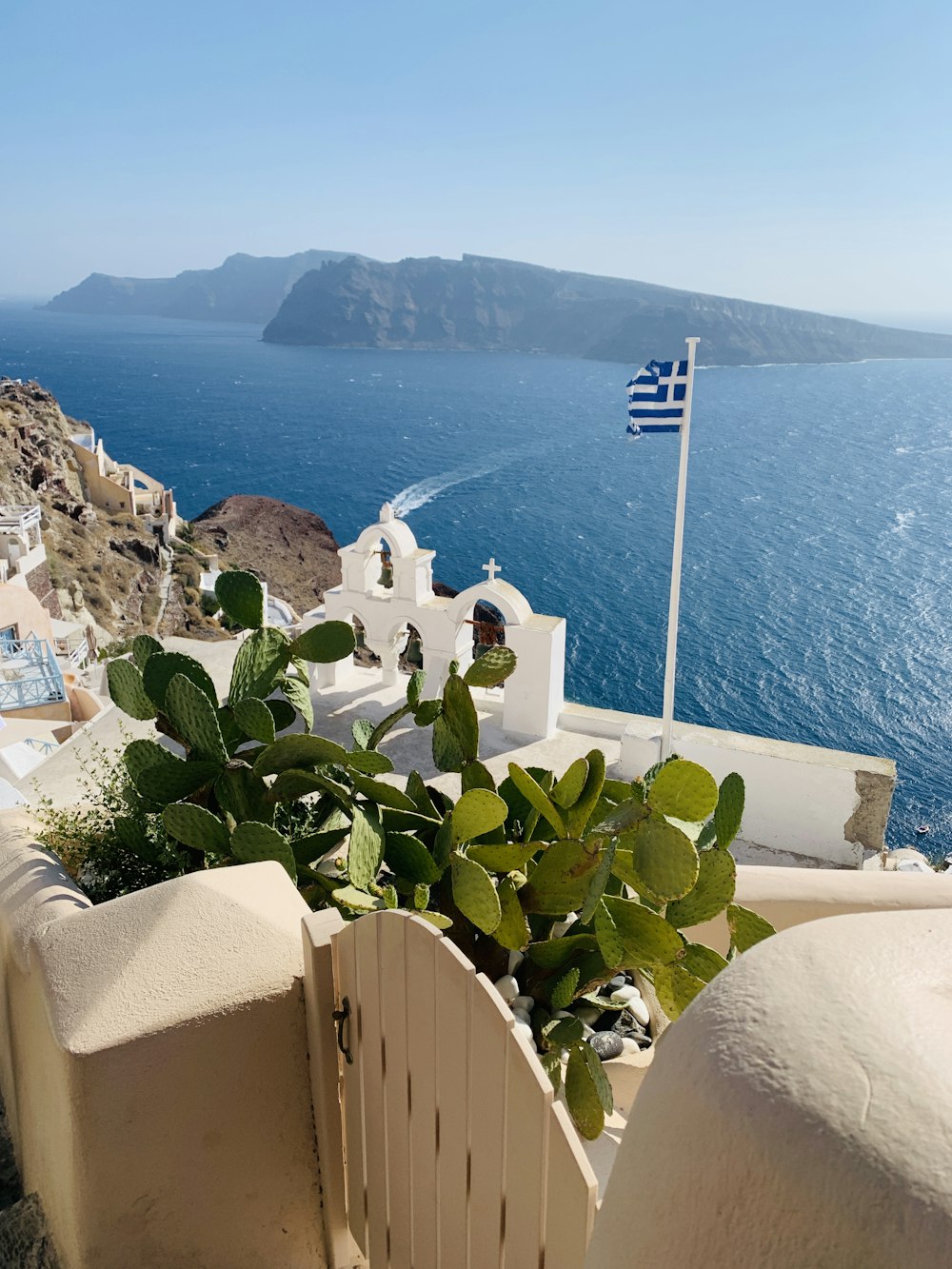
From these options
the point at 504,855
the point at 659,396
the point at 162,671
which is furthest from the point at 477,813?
the point at 659,396

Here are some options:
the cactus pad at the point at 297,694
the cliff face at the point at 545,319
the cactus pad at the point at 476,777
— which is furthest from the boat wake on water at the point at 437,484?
the cactus pad at the point at 476,777

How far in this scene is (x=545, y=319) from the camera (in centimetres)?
16600

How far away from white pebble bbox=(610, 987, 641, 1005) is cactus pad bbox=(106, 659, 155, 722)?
191 cm

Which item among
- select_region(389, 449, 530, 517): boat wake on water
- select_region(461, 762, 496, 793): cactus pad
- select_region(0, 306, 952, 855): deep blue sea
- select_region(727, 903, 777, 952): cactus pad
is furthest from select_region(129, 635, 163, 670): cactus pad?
select_region(389, 449, 530, 517): boat wake on water

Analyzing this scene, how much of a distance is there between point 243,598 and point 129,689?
555mm

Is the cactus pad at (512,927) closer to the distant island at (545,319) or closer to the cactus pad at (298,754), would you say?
the cactus pad at (298,754)

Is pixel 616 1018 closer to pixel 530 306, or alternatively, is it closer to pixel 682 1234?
pixel 682 1234

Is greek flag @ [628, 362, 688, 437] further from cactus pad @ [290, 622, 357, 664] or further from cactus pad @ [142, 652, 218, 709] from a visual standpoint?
cactus pad @ [142, 652, 218, 709]

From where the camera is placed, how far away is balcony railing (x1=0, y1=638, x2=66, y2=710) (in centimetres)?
1734

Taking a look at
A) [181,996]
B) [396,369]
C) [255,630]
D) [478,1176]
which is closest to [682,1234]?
[478,1176]

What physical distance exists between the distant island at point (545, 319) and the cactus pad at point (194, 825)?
5349 inches

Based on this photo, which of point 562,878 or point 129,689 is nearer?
point 562,878

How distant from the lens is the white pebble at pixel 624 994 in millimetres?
3268

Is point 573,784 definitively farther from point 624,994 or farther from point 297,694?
point 297,694
